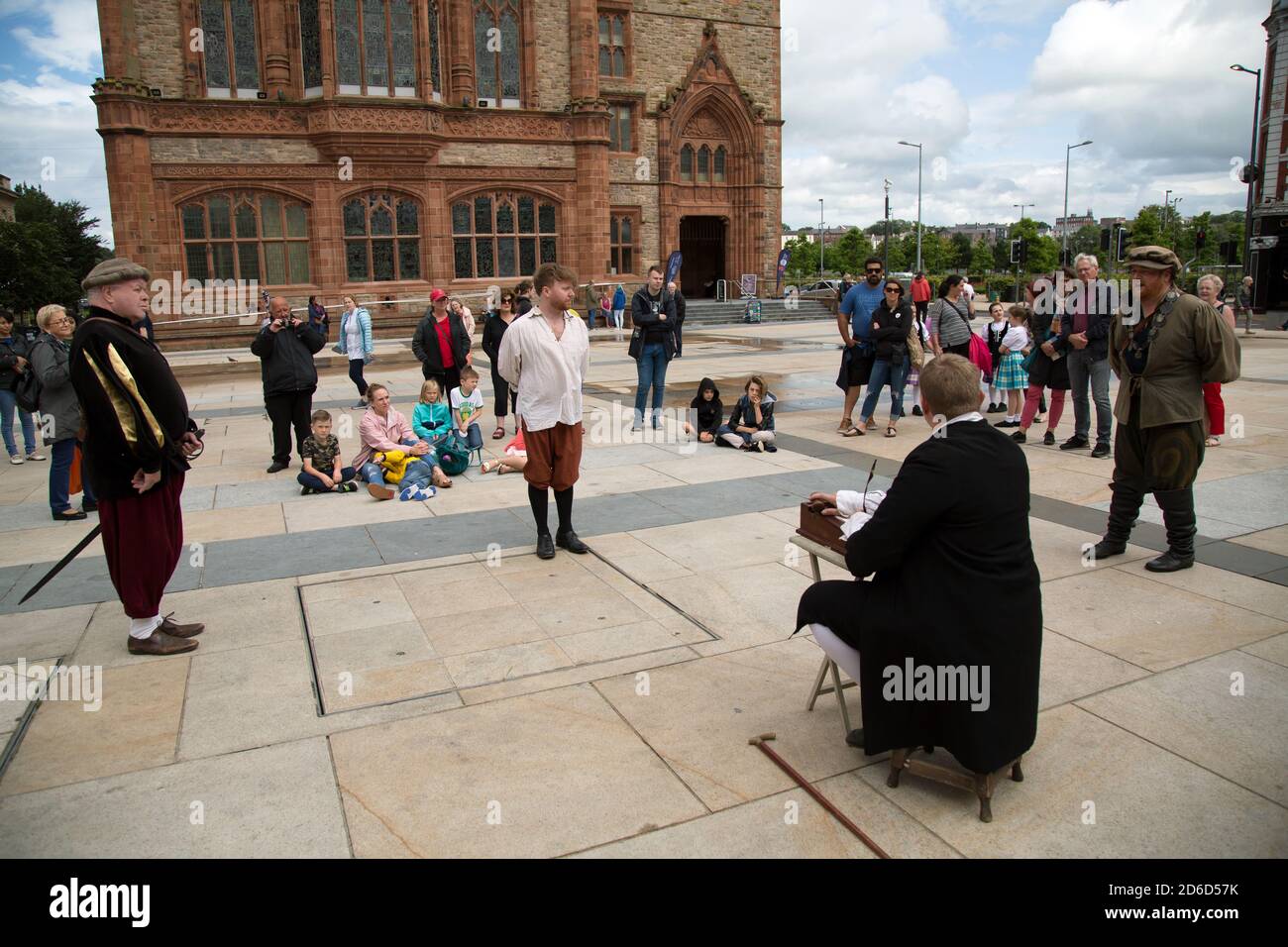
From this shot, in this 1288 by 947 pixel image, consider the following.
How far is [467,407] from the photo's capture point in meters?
10.5

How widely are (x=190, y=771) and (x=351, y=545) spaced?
3333 millimetres

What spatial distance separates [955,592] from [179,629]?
13.6 feet

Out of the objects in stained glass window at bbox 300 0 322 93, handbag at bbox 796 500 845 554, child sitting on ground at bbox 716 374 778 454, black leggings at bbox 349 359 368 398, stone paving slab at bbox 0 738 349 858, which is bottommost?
stone paving slab at bbox 0 738 349 858

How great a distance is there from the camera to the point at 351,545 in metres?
7.02

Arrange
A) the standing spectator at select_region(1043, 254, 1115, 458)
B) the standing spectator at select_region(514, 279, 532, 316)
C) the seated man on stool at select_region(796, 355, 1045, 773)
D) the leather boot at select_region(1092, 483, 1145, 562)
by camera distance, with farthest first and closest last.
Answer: the standing spectator at select_region(514, 279, 532, 316), the standing spectator at select_region(1043, 254, 1115, 458), the leather boot at select_region(1092, 483, 1145, 562), the seated man on stool at select_region(796, 355, 1045, 773)

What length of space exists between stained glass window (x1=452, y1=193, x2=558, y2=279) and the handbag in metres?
27.0

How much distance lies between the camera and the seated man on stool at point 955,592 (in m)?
3.19

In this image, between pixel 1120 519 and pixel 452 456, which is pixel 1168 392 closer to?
pixel 1120 519

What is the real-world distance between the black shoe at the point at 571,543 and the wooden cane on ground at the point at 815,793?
2945 mm

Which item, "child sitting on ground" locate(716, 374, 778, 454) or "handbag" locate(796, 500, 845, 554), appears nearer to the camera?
"handbag" locate(796, 500, 845, 554)

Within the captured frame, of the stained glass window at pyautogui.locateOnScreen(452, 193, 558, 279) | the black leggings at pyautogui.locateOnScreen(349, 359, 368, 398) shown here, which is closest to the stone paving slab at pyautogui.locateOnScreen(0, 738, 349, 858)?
the black leggings at pyautogui.locateOnScreen(349, 359, 368, 398)

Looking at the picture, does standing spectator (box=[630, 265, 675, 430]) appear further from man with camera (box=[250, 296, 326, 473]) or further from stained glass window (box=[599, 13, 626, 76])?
stained glass window (box=[599, 13, 626, 76])

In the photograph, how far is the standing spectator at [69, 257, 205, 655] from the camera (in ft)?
15.3
